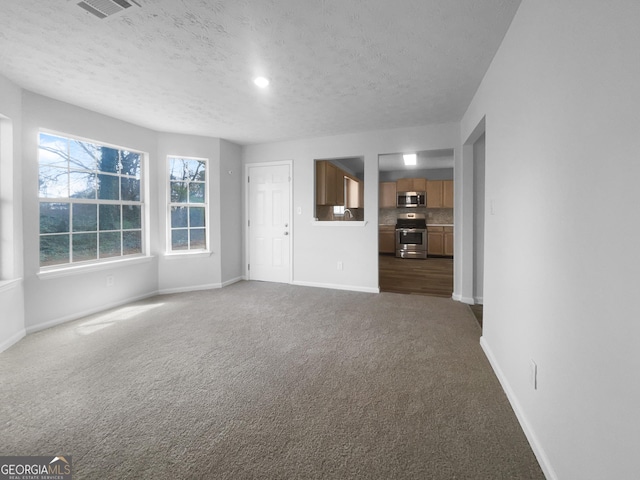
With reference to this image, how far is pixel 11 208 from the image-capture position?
9.18 feet

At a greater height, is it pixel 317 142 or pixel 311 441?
pixel 317 142

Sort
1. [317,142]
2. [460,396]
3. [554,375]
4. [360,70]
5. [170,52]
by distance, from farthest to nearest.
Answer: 1. [317,142]
2. [360,70]
3. [170,52]
4. [460,396]
5. [554,375]

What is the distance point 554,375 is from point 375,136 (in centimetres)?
383

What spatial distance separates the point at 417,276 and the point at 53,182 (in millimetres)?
5636

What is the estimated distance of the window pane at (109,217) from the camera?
378 centimetres

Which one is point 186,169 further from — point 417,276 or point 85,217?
point 417,276

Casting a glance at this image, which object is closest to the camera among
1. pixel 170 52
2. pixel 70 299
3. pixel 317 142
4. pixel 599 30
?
pixel 599 30

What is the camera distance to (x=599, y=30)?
983mm

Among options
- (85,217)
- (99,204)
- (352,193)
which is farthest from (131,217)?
(352,193)

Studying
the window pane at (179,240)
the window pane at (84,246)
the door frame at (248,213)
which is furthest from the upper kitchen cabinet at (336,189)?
the window pane at (84,246)

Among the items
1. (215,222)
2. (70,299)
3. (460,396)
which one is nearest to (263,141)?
(215,222)

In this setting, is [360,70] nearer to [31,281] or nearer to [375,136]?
[375,136]

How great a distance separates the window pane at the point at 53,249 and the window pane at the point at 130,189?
927 millimetres

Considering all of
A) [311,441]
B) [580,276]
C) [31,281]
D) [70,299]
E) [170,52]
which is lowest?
[311,441]
